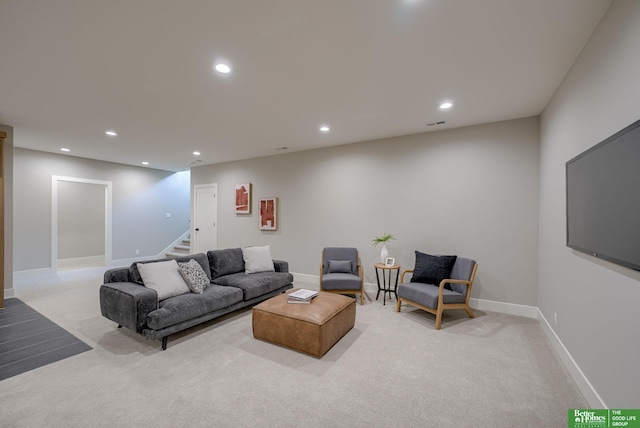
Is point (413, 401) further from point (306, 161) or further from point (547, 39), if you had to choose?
point (306, 161)

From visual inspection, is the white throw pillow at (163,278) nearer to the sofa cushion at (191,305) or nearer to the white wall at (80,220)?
the sofa cushion at (191,305)

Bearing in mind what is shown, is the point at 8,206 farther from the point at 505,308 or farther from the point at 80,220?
the point at 505,308

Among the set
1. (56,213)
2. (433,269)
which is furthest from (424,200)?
(56,213)

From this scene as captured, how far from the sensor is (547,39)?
2.18 m

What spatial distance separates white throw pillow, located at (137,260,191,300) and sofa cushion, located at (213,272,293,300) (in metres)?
0.67

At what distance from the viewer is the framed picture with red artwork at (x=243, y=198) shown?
659 centimetres

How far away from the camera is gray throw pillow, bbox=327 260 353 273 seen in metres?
4.66

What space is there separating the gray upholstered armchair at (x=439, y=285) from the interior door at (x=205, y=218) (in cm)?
535

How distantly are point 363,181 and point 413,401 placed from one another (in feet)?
12.1

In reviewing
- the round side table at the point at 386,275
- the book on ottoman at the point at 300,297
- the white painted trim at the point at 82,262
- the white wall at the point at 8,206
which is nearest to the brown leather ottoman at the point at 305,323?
the book on ottoman at the point at 300,297

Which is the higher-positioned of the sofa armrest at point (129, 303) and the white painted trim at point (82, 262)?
the sofa armrest at point (129, 303)

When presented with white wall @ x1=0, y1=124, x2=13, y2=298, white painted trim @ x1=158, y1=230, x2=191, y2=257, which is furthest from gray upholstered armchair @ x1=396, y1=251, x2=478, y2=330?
white painted trim @ x1=158, y1=230, x2=191, y2=257

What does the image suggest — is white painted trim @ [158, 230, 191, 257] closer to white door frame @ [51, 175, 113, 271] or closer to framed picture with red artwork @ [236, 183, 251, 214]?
white door frame @ [51, 175, 113, 271]

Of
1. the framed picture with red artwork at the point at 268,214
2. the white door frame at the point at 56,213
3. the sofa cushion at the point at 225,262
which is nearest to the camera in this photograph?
the sofa cushion at the point at 225,262
